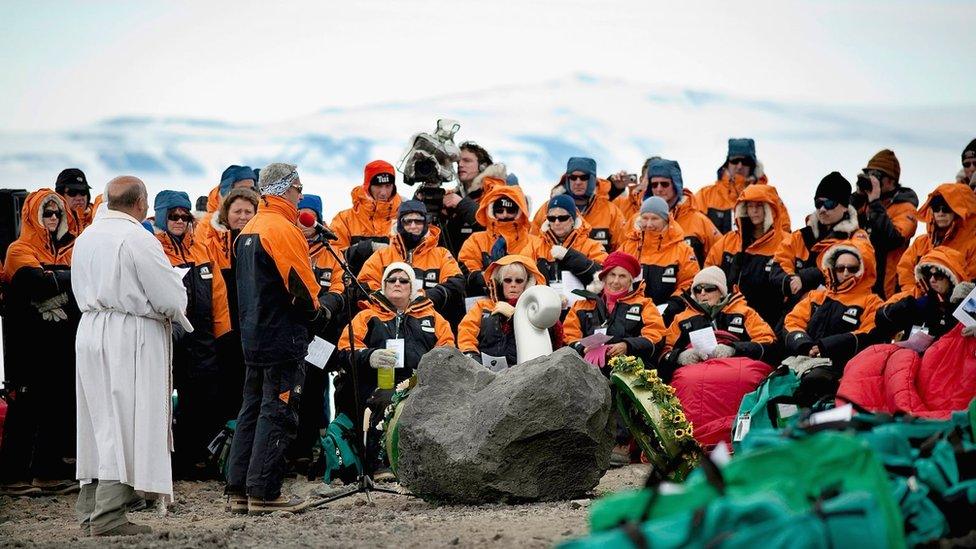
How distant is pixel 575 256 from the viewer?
12.2 metres

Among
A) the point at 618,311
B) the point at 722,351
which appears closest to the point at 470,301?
the point at 618,311

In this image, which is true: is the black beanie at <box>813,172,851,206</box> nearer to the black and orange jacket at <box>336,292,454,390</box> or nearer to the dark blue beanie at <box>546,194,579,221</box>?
the dark blue beanie at <box>546,194,579,221</box>

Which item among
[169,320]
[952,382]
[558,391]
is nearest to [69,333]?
[169,320]

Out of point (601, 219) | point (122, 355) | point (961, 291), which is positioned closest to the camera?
point (122, 355)

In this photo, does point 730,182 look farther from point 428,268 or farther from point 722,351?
point 428,268

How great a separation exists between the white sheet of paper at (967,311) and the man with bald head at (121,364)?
5.56m

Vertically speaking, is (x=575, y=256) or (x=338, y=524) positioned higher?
(x=575, y=256)

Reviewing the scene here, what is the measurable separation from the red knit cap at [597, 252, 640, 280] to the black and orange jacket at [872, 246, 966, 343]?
7.03ft

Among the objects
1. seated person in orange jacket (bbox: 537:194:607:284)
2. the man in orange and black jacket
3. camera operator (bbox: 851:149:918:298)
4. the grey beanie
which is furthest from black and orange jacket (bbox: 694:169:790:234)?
the man in orange and black jacket

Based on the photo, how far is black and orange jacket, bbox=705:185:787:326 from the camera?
41.0 ft

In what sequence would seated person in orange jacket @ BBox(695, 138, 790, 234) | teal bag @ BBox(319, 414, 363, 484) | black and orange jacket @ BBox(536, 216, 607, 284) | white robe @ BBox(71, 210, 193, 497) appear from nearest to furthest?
white robe @ BBox(71, 210, 193, 497)
teal bag @ BBox(319, 414, 363, 484)
black and orange jacket @ BBox(536, 216, 607, 284)
seated person in orange jacket @ BBox(695, 138, 790, 234)

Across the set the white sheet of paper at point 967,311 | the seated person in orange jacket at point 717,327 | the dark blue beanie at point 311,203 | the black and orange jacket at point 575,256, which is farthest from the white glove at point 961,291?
the dark blue beanie at point 311,203

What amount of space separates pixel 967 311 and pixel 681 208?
4.18 metres

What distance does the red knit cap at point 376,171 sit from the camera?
1284 cm
